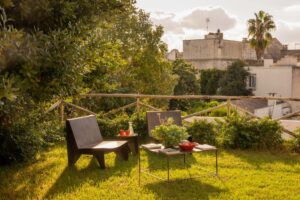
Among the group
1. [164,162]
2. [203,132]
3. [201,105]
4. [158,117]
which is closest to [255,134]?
[203,132]

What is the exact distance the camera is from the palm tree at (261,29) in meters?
41.6

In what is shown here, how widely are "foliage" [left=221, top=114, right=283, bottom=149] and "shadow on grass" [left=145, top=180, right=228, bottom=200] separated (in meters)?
3.20

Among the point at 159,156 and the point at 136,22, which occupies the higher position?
the point at 136,22

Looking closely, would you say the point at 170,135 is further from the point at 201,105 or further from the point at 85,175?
the point at 201,105

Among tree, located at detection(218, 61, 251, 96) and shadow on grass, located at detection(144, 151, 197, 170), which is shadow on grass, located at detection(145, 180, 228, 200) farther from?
tree, located at detection(218, 61, 251, 96)

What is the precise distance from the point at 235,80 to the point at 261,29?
23.8 ft

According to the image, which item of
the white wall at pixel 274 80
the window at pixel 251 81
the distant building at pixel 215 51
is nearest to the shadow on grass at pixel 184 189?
the white wall at pixel 274 80

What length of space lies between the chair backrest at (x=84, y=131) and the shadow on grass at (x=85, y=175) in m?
0.50

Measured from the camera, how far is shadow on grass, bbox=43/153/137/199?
6.75m

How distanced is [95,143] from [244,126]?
12.8 feet

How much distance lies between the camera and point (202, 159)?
8867 mm

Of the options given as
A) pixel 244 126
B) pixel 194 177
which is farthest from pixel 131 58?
pixel 194 177

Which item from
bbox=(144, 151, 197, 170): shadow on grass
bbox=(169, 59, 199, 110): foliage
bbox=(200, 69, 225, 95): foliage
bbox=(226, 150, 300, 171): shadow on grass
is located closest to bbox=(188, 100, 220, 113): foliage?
bbox=(169, 59, 199, 110): foliage

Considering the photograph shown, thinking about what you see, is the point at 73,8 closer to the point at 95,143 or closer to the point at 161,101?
the point at 95,143
